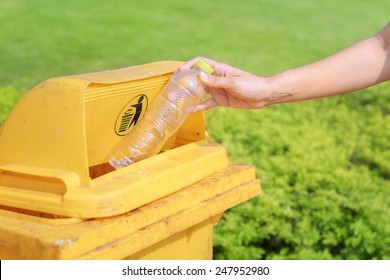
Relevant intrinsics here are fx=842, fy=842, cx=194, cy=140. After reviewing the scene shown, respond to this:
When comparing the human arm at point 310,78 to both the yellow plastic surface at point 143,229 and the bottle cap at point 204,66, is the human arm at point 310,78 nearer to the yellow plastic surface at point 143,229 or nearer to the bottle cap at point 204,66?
the bottle cap at point 204,66

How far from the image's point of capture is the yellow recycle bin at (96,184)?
256 centimetres

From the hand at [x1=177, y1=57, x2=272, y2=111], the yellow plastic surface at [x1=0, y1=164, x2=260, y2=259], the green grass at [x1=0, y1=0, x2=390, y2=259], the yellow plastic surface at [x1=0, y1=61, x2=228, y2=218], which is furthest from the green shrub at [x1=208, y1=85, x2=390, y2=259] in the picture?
the yellow plastic surface at [x1=0, y1=61, x2=228, y2=218]

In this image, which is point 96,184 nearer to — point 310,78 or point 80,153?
point 80,153

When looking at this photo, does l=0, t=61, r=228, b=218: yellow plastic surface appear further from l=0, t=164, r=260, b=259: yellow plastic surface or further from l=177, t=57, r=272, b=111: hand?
l=177, t=57, r=272, b=111: hand

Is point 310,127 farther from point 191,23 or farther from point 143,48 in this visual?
point 191,23

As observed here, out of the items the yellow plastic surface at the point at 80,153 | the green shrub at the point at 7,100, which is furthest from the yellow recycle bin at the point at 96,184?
the green shrub at the point at 7,100

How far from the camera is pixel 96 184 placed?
2.68 m

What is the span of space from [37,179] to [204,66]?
76cm

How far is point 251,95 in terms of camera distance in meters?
3.06

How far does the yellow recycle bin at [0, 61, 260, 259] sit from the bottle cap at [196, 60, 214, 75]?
0.38ft

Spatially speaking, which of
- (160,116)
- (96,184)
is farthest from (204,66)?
(96,184)
